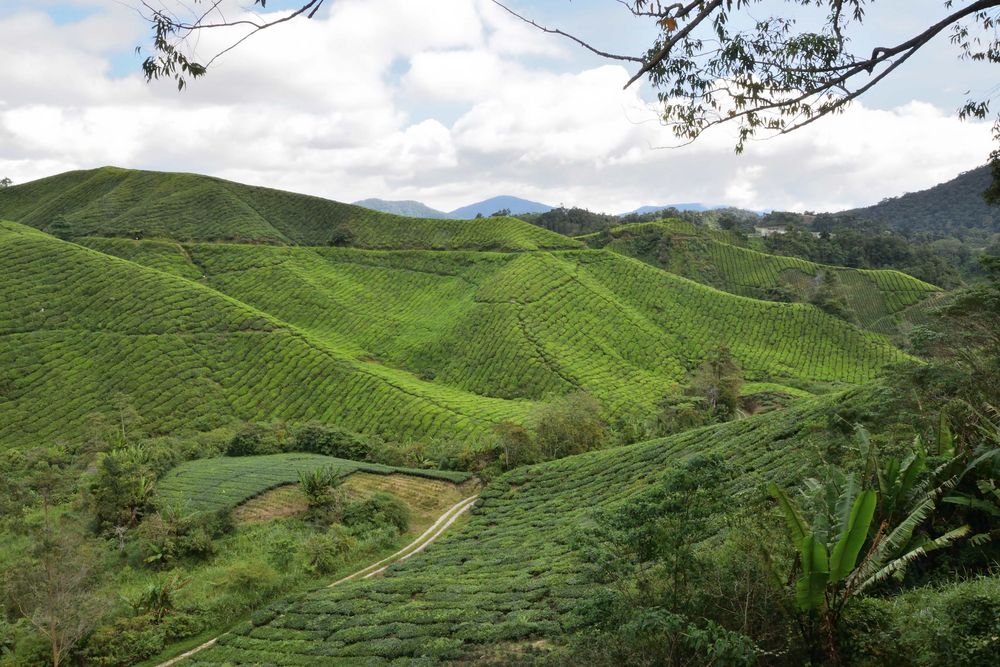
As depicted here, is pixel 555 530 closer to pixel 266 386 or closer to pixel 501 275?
pixel 266 386

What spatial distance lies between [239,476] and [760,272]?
82.8 meters

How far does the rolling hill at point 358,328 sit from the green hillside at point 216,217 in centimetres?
56

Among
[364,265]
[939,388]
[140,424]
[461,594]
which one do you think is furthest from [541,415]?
[364,265]

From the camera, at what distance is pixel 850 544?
6848mm

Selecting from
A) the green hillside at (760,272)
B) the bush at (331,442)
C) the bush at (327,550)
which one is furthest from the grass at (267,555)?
the green hillside at (760,272)

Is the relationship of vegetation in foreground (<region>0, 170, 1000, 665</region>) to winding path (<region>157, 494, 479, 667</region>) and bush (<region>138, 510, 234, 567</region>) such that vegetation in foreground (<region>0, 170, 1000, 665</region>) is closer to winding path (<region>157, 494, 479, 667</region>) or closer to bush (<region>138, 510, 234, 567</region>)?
bush (<region>138, 510, 234, 567</region>)

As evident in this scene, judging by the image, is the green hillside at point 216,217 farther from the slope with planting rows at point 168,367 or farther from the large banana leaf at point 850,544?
the large banana leaf at point 850,544

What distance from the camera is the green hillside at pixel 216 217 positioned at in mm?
86125

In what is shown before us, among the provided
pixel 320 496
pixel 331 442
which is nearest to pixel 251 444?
pixel 331 442

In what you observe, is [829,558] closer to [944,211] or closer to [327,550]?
[327,550]

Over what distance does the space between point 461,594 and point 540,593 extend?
2347 mm

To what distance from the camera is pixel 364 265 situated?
272 feet

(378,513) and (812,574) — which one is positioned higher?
(812,574)

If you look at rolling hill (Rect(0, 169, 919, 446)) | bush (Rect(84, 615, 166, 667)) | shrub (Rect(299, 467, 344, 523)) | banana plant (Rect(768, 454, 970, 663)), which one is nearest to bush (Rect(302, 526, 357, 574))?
shrub (Rect(299, 467, 344, 523))
